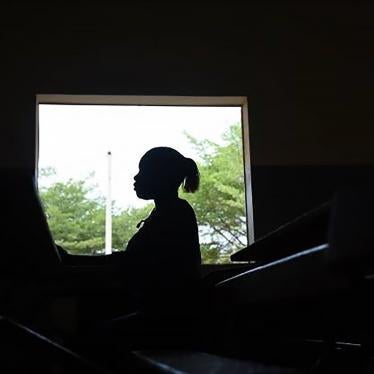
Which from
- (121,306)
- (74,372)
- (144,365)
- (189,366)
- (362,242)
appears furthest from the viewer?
(121,306)

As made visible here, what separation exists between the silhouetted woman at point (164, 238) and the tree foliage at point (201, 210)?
132 cm

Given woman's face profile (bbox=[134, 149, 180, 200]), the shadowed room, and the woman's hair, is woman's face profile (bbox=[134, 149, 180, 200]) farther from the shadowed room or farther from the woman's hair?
the shadowed room

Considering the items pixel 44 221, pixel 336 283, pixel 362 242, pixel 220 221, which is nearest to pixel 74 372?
pixel 44 221

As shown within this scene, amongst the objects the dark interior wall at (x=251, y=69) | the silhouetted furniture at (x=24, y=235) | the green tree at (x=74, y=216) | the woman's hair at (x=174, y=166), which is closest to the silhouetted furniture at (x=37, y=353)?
the silhouetted furniture at (x=24, y=235)

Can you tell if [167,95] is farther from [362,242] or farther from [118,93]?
[362,242]

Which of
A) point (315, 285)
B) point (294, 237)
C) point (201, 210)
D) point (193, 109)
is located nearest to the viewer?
point (315, 285)

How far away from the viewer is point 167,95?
3781 mm

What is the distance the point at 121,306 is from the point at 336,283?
1.70 metres

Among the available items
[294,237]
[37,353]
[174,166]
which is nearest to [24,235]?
[37,353]

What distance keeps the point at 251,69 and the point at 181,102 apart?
474 mm

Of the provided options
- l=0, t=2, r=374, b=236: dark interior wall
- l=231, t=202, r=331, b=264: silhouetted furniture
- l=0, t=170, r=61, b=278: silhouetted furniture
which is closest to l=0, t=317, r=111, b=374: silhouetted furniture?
l=0, t=170, r=61, b=278: silhouetted furniture

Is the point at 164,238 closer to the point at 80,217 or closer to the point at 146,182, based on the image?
the point at 146,182

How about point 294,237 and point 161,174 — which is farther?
point 161,174

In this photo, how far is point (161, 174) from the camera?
242cm
